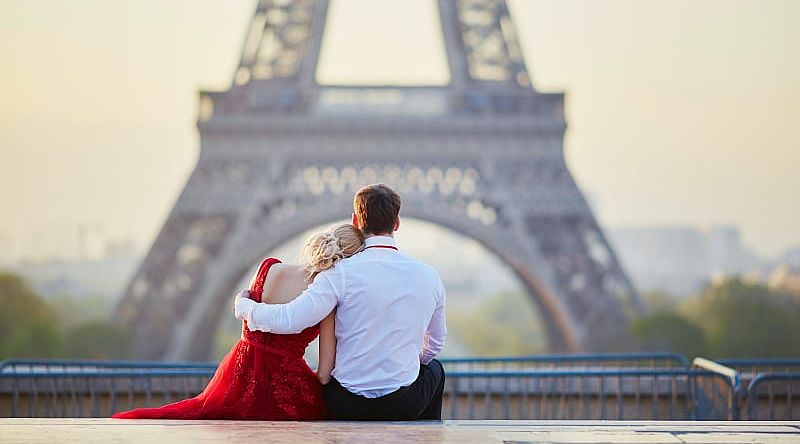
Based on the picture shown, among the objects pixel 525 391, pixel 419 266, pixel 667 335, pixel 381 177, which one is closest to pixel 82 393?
pixel 525 391

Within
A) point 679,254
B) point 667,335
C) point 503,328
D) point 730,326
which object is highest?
point 679,254

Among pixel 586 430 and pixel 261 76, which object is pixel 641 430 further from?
pixel 261 76

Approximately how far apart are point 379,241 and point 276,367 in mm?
609

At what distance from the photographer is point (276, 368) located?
16.0ft

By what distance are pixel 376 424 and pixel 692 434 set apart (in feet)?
3.59

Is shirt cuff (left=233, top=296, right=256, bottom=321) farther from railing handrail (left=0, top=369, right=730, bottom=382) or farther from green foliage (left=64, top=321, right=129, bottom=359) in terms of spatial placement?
green foliage (left=64, top=321, right=129, bottom=359)

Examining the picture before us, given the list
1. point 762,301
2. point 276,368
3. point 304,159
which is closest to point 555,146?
point 304,159

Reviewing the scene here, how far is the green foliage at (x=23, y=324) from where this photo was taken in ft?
75.6

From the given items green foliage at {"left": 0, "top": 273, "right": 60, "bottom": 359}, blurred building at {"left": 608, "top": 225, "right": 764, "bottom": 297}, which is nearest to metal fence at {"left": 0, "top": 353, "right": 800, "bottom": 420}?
green foliage at {"left": 0, "top": 273, "right": 60, "bottom": 359}

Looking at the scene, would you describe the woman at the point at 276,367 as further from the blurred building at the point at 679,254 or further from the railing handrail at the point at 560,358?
the blurred building at the point at 679,254

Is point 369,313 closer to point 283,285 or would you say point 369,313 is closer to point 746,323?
point 283,285

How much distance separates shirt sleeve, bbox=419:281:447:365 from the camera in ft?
16.2

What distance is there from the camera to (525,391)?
8266 millimetres

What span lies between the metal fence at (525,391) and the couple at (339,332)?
247 cm
